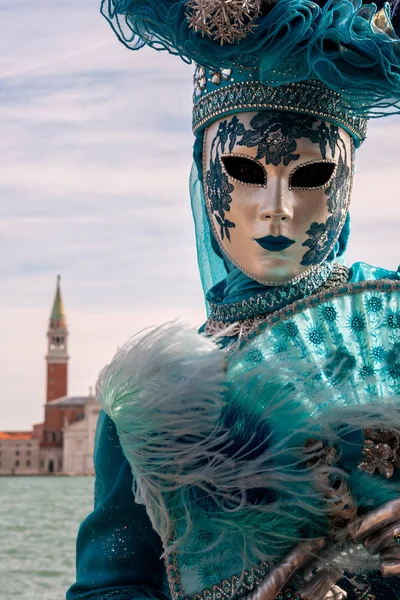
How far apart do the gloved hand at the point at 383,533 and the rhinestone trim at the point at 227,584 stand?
0.14m

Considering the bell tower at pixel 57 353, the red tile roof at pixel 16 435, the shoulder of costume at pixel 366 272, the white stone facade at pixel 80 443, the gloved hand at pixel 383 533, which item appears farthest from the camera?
the bell tower at pixel 57 353

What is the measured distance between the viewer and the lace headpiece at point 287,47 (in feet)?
5.55

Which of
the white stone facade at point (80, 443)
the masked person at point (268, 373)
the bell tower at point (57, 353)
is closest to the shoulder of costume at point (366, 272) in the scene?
the masked person at point (268, 373)

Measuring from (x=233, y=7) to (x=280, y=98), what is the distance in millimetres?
173

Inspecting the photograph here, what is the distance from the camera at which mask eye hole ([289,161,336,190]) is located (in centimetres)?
183

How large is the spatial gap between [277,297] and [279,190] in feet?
0.57

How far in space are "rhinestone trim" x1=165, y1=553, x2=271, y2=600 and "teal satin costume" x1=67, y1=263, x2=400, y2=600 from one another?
10cm

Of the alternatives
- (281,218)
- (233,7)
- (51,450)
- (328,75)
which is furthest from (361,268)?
(51,450)

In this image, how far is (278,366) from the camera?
166 cm

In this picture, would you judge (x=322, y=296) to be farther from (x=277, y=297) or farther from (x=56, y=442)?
(x=56, y=442)

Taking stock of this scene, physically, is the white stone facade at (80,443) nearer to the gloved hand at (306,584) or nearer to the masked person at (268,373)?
the masked person at (268,373)

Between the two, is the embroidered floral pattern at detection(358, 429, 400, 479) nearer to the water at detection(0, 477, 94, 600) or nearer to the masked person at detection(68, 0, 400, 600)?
the masked person at detection(68, 0, 400, 600)

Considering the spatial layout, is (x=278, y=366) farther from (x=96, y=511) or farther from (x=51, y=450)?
(x=51, y=450)

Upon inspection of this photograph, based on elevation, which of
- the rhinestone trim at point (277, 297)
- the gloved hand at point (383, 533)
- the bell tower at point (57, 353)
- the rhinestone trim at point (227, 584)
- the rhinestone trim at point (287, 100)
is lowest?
the rhinestone trim at point (227, 584)
